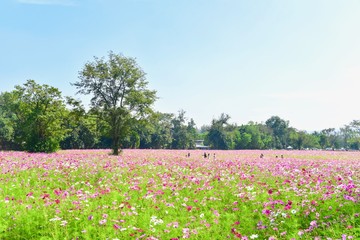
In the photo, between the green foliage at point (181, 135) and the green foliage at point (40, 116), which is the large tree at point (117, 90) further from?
the green foliage at point (181, 135)

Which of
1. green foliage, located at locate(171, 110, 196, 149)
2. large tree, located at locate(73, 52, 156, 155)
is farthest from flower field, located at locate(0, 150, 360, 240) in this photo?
green foliage, located at locate(171, 110, 196, 149)

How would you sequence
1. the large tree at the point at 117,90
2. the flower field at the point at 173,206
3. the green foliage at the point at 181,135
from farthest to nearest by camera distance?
the green foliage at the point at 181,135 < the large tree at the point at 117,90 < the flower field at the point at 173,206

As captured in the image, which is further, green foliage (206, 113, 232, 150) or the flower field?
green foliage (206, 113, 232, 150)

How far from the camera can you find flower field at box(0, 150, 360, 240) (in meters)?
7.17

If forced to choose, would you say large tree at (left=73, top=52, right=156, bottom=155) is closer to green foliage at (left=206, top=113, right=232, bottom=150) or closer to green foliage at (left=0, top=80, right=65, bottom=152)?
green foliage at (left=0, top=80, right=65, bottom=152)

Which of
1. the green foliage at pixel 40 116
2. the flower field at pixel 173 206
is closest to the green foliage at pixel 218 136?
the green foliage at pixel 40 116

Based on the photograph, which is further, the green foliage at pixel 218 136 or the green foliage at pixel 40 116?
the green foliage at pixel 218 136

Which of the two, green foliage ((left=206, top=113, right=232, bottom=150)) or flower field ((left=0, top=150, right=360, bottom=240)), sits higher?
green foliage ((left=206, top=113, right=232, bottom=150))

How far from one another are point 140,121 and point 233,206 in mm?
24638

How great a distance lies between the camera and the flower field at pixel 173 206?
7172mm

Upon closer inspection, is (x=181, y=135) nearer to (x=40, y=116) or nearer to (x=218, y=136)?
(x=218, y=136)

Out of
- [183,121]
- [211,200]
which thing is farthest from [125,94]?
[183,121]

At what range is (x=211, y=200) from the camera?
10.8 meters

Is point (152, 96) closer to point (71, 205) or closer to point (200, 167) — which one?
point (200, 167)
